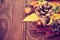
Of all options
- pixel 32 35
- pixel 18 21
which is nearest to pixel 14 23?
pixel 18 21

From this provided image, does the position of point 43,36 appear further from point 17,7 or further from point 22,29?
point 17,7

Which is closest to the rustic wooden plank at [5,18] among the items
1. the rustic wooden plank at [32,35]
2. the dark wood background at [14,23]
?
the dark wood background at [14,23]

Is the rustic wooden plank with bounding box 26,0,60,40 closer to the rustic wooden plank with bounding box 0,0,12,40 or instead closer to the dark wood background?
the dark wood background

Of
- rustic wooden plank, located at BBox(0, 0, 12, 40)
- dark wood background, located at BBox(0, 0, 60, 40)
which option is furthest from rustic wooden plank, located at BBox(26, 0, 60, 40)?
rustic wooden plank, located at BBox(0, 0, 12, 40)

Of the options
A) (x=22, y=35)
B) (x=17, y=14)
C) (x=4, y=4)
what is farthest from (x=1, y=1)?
(x=22, y=35)

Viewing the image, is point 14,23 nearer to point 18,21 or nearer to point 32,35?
point 18,21

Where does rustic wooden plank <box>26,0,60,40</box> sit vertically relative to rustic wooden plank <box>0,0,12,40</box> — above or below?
below

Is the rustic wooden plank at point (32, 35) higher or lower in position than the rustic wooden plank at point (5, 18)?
lower

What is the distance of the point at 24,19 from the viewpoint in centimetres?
100

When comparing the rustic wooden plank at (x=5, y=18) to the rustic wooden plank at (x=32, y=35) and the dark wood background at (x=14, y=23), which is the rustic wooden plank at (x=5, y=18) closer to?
the dark wood background at (x=14, y=23)

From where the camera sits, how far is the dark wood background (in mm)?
985

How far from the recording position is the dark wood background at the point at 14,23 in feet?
3.23

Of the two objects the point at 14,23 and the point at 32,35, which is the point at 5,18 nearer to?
the point at 14,23

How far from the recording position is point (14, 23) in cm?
101
